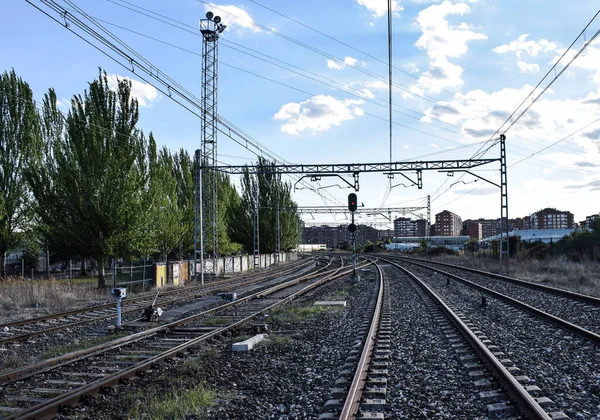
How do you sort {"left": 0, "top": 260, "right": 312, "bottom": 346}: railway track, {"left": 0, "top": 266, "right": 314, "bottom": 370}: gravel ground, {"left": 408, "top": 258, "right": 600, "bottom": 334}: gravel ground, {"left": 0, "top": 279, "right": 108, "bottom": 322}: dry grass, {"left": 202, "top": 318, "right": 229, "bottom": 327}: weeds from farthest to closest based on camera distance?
{"left": 0, "top": 279, "right": 108, "bottom": 322}: dry grass → {"left": 202, "top": 318, "right": 229, "bottom": 327}: weeds → {"left": 408, "top": 258, "right": 600, "bottom": 334}: gravel ground → {"left": 0, "top": 260, "right": 312, "bottom": 346}: railway track → {"left": 0, "top": 266, "right": 314, "bottom": 370}: gravel ground

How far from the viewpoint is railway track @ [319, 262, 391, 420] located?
5805mm

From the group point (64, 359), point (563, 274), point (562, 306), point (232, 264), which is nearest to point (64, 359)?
point (64, 359)

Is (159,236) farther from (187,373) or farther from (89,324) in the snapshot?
(187,373)

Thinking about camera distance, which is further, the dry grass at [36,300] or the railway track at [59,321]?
the dry grass at [36,300]

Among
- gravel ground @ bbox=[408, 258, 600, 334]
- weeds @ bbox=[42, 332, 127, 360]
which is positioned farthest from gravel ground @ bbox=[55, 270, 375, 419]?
gravel ground @ bbox=[408, 258, 600, 334]

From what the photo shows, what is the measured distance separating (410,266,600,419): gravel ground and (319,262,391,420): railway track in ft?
6.69

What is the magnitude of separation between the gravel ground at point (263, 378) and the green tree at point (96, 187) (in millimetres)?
16751

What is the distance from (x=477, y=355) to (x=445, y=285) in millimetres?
15597

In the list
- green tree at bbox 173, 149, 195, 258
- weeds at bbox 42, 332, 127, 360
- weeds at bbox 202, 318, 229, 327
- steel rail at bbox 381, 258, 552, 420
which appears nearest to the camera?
steel rail at bbox 381, 258, 552, 420

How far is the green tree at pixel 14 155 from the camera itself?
3381 cm

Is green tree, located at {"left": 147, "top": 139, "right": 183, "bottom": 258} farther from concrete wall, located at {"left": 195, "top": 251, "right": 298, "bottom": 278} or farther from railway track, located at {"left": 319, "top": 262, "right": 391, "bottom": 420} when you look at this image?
railway track, located at {"left": 319, "top": 262, "right": 391, "bottom": 420}

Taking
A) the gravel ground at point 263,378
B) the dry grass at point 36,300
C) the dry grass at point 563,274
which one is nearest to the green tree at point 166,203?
the dry grass at point 36,300

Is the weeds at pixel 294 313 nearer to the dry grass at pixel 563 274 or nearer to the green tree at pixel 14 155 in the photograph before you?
the dry grass at pixel 563 274

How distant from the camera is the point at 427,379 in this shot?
728 cm
